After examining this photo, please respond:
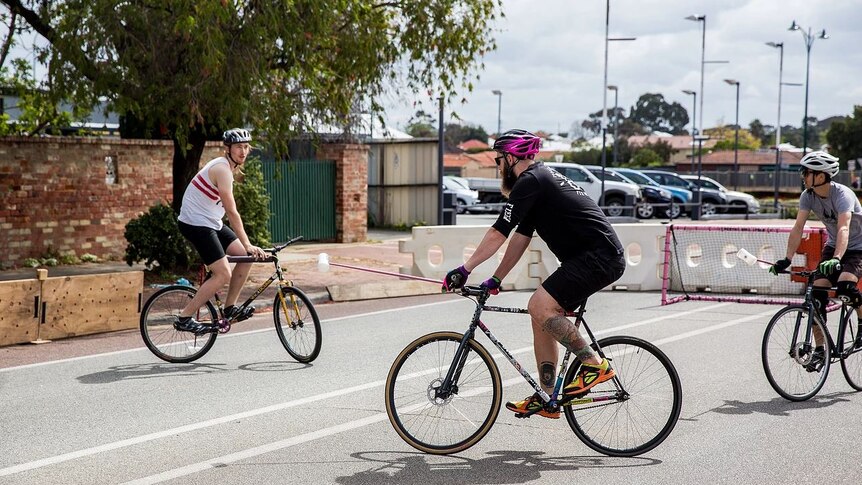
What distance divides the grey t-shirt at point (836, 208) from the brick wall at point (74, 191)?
1230 cm

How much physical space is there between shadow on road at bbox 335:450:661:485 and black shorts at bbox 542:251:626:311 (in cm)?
90

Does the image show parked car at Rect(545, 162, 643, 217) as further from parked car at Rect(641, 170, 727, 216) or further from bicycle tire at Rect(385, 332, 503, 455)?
bicycle tire at Rect(385, 332, 503, 455)

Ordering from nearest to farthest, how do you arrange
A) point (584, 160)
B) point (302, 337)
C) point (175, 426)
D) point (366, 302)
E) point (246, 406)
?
1. point (175, 426)
2. point (246, 406)
3. point (302, 337)
4. point (366, 302)
5. point (584, 160)

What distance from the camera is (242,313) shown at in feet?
30.0

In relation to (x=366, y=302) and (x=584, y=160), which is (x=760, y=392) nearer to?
(x=366, y=302)

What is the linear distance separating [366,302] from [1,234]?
5982 millimetres

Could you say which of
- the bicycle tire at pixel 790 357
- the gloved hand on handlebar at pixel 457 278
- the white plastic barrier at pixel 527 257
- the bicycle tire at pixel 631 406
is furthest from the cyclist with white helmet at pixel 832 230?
the white plastic barrier at pixel 527 257

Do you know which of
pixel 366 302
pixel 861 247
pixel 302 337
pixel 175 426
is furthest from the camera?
pixel 366 302

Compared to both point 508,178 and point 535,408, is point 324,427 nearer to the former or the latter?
point 535,408

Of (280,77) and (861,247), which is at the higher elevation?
(280,77)

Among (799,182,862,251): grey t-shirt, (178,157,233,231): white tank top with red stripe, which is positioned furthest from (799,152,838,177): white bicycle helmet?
(178,157,233,231): white tank top with red stripe

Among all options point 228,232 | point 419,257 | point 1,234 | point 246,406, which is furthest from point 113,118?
point 246,406

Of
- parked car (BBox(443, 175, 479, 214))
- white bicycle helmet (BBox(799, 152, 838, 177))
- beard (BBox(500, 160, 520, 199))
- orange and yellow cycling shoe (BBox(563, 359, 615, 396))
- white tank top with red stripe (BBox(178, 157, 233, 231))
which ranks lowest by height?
orange and yellow cycling shoe (BBox(563, 359, 615, 396))

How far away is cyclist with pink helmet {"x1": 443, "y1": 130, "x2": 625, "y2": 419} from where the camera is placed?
589 cm
